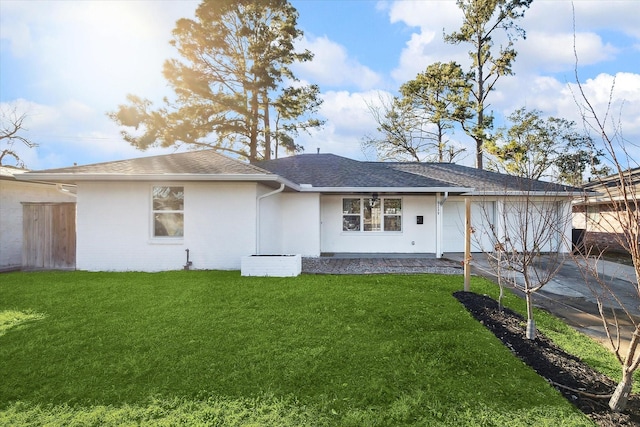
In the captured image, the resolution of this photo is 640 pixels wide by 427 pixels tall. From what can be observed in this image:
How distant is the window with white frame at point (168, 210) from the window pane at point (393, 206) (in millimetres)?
7297

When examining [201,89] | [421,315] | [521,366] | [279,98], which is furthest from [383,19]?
[521,366]

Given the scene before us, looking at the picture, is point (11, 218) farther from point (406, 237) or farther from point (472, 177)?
point (472, 177)

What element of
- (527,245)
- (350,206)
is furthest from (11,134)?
(527,245)

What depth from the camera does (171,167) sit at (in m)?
9.31

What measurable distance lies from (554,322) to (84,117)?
2082 cm

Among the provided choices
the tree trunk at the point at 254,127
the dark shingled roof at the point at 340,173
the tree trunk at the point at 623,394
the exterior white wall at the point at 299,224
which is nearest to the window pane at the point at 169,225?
the exterior white wall at the point at 299,224

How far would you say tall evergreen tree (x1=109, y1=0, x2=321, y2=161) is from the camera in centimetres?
1922

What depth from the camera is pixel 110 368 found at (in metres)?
3.57

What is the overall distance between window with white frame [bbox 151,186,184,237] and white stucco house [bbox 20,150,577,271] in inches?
1.1

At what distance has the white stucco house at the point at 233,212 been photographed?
9.09 metres

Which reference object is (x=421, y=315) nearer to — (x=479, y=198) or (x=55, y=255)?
(x=479, y=198)

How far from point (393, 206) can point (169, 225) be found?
7.87 meters

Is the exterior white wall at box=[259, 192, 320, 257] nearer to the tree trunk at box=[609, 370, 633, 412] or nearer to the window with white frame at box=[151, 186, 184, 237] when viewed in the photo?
the window with white frame at box=[151, 186, 184, 237]

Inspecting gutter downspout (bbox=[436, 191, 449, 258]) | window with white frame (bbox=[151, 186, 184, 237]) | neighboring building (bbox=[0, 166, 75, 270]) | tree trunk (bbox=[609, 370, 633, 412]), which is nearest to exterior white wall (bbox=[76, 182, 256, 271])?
window with white frame (bbox=[151, 186, 184, 237])
